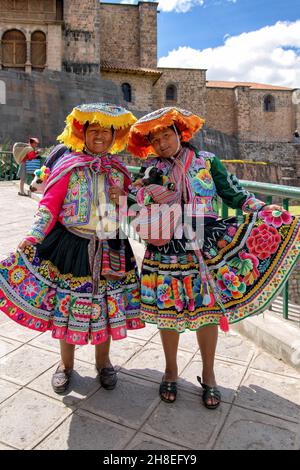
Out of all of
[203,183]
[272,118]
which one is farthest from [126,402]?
[272,118]

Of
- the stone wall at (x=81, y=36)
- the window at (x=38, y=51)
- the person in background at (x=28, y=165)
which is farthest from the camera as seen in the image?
the stone wall at (x=81, y=36)

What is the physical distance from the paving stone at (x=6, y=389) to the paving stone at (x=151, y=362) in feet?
2.37

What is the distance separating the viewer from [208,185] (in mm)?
2328

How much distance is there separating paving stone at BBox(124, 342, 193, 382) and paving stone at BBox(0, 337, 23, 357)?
0.89 metres

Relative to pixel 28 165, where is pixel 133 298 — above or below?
below

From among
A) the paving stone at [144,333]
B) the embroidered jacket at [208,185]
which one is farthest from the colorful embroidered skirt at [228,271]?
the paving stone at [144,333]

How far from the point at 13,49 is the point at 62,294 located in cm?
2551

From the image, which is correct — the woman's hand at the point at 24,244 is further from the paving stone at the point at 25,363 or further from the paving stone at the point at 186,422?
the paving stone at the point at 186,422

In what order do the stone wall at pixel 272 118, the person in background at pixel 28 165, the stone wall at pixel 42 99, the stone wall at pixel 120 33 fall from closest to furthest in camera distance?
the person in background at pixel 28 165, the stone wall at pixel 42 99, the stone wall at pixel 120 33, the stone wall at pixel 272 118

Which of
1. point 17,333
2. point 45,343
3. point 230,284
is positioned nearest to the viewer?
point 230,284

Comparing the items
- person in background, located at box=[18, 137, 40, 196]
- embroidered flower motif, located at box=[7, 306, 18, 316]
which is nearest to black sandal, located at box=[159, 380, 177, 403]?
embroidered flower motif, located at box=[7, 306, 18, 316]

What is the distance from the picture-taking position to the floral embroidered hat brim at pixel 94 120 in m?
2.29

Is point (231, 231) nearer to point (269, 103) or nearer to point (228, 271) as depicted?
point (228, 271)

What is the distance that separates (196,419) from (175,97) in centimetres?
3558
